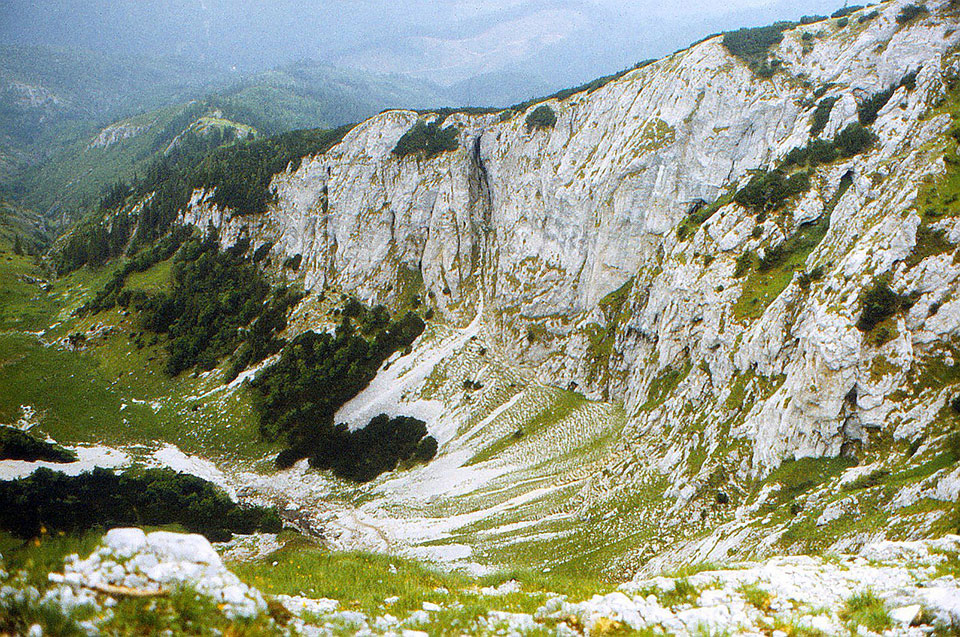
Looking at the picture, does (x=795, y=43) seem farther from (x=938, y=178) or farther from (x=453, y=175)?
(x=453, y=175)

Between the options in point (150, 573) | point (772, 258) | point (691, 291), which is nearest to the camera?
point (150, 573)

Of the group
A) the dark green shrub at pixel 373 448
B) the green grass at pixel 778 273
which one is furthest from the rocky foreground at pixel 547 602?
the dark green shrub at pixel 373 448

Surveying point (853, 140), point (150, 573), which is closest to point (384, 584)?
point (150, 573)

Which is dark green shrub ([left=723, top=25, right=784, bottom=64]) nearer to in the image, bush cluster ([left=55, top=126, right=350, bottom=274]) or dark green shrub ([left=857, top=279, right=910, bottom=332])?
dark green shrub ([left=857, top=279, right=910, bottom=332])

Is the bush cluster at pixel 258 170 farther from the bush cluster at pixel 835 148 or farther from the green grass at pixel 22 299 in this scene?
the bush cluster at pixel 835 148

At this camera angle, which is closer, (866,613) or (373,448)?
(866,613)

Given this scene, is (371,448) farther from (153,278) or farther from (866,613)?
→ (153,278)
